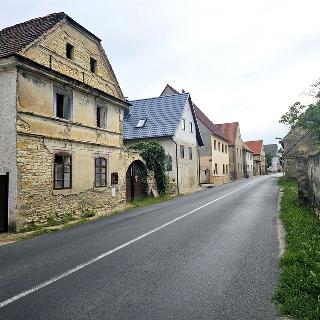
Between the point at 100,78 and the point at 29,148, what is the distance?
22.9 feet

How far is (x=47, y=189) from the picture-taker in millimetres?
13461

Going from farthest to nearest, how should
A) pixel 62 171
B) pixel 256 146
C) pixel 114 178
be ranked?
pixel 256 146 < pixel 114 178 < pixel 62 171

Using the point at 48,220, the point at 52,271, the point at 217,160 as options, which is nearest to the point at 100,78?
the point at 48,220

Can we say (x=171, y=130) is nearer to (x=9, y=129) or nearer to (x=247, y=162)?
(x=9, y=129)

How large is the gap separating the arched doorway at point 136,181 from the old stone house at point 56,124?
194cm

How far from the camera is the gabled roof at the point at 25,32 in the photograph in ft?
43.1

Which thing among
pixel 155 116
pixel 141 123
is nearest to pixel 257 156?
pixel 155 116

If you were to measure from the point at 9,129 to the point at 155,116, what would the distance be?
63.9 feet

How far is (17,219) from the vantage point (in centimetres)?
1184

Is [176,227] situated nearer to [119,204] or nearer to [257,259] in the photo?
[257,259]

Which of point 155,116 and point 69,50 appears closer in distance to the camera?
point 69,50

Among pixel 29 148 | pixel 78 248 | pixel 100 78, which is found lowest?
pixel 78 248

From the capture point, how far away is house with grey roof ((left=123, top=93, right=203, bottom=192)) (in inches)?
1131

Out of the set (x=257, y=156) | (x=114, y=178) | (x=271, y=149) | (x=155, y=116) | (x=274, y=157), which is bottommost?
(x=114, y=178)
